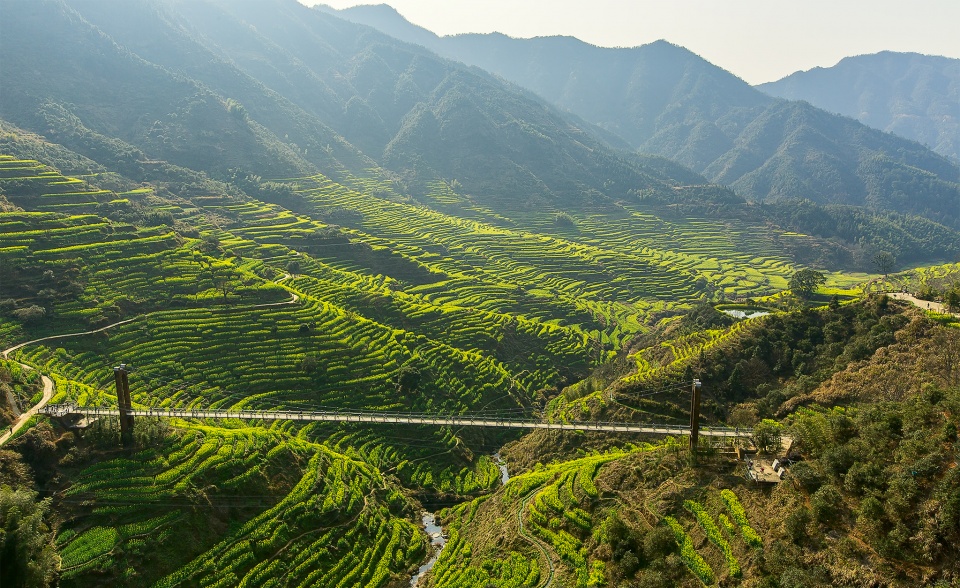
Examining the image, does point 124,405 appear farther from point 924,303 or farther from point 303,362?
point 924,303

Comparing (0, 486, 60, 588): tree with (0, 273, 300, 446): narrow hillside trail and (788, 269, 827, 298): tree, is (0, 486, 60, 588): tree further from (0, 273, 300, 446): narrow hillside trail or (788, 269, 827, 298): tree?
(788, 269, 827, 298): tree

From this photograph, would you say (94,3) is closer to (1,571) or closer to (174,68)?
(174,68)

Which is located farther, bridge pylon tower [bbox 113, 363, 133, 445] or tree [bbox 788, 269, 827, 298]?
tree [bbox 788, 269, 827, 298]

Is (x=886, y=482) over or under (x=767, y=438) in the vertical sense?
over

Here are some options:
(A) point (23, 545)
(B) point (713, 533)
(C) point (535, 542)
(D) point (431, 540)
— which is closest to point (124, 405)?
(A) point (23, 545)

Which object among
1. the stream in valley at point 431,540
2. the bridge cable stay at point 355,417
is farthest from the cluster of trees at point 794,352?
the stream in valley at point 431,540

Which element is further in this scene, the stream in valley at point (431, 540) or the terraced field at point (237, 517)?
the stream in valley at point (431, 540)

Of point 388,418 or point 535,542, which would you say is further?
point 388,418

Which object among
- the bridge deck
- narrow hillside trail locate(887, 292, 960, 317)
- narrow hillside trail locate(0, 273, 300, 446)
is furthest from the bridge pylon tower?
narrow hillside trail locate(887, 292, 960, 317)

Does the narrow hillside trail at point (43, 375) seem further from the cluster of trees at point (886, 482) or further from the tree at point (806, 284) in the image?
the tree at point (806, 284)

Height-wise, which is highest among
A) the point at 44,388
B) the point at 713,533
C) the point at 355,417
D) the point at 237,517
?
the point at 713,533
